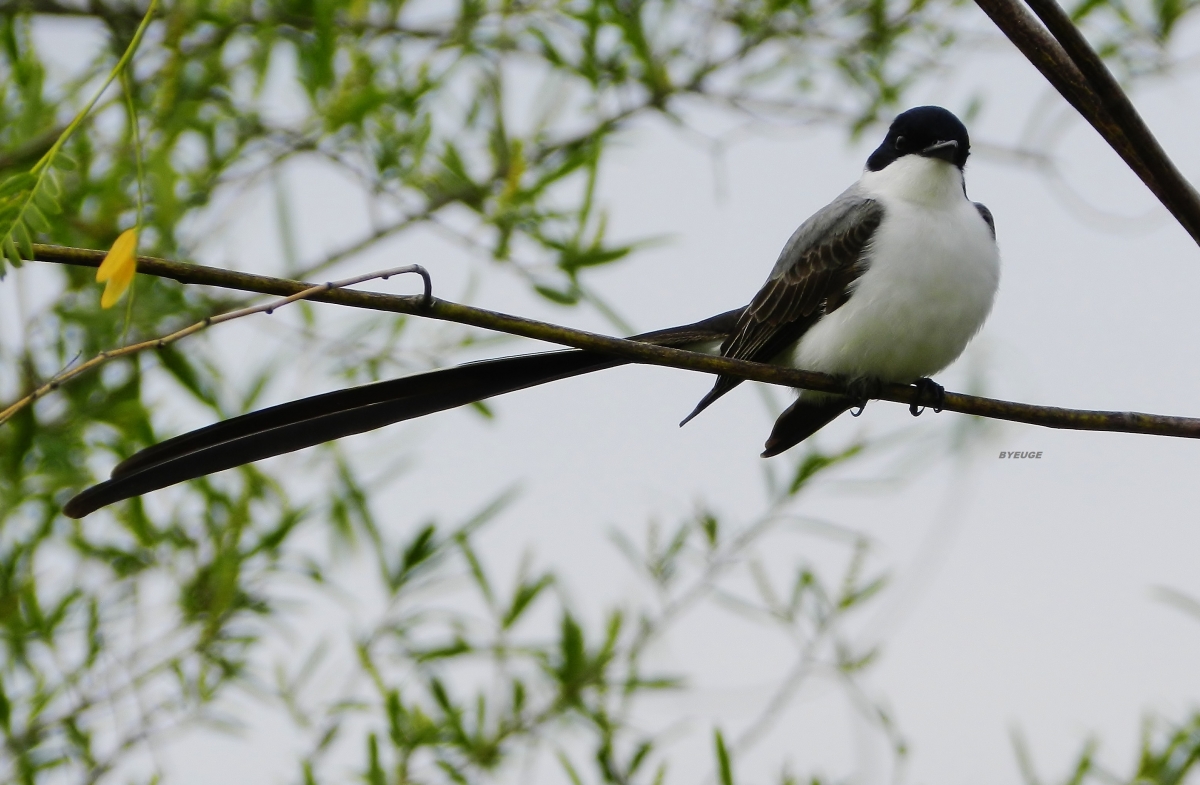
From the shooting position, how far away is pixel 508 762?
273cm

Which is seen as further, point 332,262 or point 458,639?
point 458,639

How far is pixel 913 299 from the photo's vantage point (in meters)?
2.53

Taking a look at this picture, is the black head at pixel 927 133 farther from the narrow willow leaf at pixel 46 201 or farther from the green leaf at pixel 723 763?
the narrow willow leaf at pixel 46 201

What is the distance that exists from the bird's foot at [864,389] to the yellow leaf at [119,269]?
1629 mm

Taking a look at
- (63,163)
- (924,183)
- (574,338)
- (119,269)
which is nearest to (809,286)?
(924,183)

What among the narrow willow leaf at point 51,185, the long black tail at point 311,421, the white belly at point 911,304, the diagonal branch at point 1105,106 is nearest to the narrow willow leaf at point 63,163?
the narrow willow leaf at point 51,185

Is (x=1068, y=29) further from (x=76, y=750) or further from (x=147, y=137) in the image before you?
(x=76, y=750)

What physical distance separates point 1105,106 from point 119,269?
0.85 metres

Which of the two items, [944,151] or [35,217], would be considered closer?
[35,217]

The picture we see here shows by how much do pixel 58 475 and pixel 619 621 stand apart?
1170 mm

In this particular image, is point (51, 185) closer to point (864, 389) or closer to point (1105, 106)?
point (1105, 106)

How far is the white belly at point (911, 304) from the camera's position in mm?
2504

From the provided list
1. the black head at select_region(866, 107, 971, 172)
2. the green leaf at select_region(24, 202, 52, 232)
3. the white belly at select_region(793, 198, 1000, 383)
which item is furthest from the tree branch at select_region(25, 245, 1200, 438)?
the black head at select_region(866, 107, 971, 172)

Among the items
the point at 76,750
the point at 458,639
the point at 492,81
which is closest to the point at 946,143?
the point at 492,81
